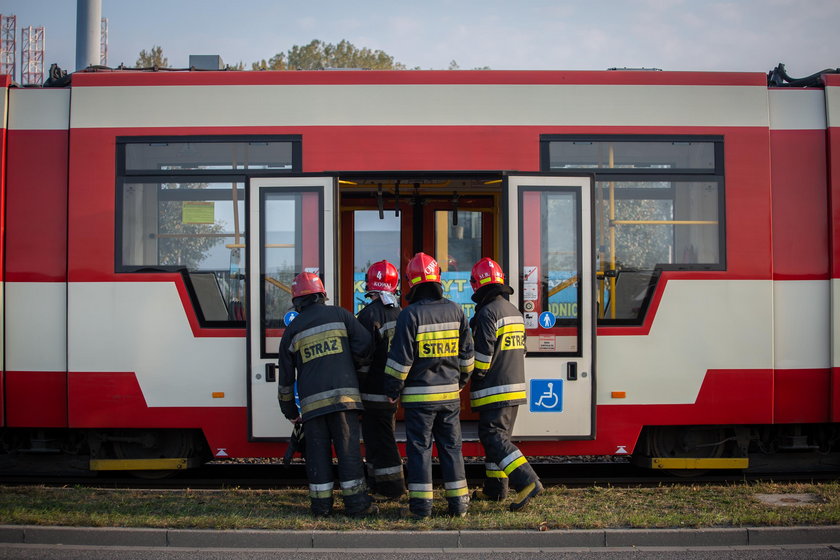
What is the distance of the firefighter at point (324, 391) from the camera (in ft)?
18.6

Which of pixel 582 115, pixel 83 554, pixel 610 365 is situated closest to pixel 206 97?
pixel 582 115

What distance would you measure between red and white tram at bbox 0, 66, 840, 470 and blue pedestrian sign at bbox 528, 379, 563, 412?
17 mm

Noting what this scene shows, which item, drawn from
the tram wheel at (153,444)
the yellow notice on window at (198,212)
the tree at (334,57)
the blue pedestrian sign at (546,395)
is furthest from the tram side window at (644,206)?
the tree at (334,57)

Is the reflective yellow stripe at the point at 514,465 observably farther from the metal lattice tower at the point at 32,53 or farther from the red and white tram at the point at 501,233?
the metal lattice tower at the point at 32,53

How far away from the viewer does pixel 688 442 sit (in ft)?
22.5

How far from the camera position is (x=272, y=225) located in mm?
6430

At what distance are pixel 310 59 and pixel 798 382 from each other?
35.2 m

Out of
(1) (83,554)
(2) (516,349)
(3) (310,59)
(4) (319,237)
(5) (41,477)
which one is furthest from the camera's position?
(3) (310,59)

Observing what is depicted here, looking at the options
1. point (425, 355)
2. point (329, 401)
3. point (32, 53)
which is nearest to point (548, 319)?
point (425, 355)

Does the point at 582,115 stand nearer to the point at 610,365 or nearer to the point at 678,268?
the point at 678,268

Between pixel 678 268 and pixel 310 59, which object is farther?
pixel 310 59

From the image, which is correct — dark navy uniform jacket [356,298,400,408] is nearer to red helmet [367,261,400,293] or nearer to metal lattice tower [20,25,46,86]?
red helmet [367,261,400,293]

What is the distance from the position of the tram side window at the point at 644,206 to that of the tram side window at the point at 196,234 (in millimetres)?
2767

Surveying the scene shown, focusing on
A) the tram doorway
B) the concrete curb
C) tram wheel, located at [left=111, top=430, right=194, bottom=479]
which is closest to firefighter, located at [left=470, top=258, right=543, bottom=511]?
the tram doorway
